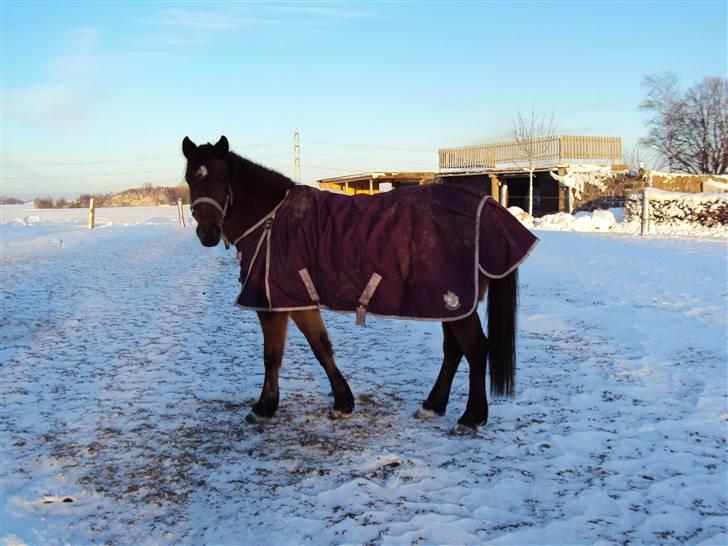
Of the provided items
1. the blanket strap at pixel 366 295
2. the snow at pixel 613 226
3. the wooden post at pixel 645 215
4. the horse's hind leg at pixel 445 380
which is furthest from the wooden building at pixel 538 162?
the blanket strap at pixel 366 295

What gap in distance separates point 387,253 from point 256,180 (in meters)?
1.16

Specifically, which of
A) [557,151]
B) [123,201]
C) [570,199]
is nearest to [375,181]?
[557,151]

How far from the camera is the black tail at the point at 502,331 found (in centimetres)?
387

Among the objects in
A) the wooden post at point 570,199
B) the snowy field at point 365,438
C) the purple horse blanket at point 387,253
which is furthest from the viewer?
the wooden post at point 570,199

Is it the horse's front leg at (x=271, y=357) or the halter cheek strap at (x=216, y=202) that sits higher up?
the halter cheek strap at (x=216, y=202)

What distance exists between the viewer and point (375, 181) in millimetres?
27188

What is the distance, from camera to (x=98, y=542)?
2.56 metres

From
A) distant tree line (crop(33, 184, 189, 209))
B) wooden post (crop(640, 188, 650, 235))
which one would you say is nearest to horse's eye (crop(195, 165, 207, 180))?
wooden post (crop(640, 188, 650, 235))

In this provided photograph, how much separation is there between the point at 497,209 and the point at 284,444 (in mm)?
2177

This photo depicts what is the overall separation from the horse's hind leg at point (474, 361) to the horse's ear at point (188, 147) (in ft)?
7.41

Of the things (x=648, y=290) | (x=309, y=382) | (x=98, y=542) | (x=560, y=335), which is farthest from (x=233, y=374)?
(x=648, y=290)

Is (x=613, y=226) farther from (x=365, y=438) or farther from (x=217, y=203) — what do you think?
(x=217, y=203)

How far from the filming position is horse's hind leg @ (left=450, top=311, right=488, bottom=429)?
12.5 ft

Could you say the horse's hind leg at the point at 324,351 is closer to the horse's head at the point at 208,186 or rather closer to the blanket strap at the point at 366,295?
the blanket strap at the point at 366,295
